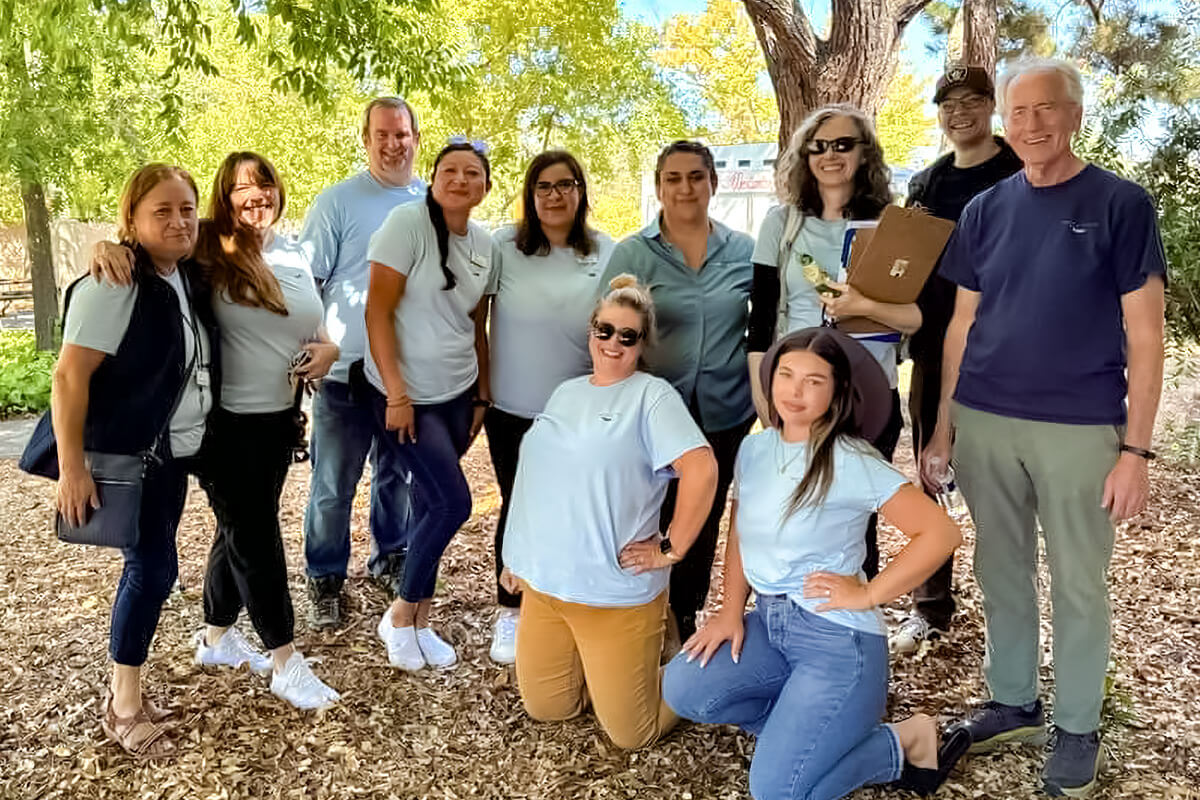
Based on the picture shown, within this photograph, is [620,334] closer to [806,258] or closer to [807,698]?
[806,258]

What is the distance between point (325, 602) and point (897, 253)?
8.74 ft

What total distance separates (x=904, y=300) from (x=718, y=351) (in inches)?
25.3

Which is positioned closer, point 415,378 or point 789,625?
point 789,625

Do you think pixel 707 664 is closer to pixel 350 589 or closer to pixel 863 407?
pixel 863 407

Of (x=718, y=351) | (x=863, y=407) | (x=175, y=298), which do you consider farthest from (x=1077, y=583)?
(x=175, y=298)

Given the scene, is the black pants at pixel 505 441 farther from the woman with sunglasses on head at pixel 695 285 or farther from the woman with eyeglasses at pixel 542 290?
the woman with sunglasses on head at pixel 695 285

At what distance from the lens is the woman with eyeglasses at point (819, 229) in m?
2.92

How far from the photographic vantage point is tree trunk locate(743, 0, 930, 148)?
5.42 meters

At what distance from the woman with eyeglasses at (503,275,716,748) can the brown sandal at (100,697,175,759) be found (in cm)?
124

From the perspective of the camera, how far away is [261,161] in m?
3.09

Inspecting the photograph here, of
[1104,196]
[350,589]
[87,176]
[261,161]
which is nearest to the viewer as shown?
[1104,196]

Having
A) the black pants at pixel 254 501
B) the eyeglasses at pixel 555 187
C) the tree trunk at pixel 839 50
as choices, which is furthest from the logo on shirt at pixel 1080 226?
the tree trunk at pixel 839 50

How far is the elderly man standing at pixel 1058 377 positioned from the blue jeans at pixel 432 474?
1711 mm

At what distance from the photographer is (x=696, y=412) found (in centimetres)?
325
